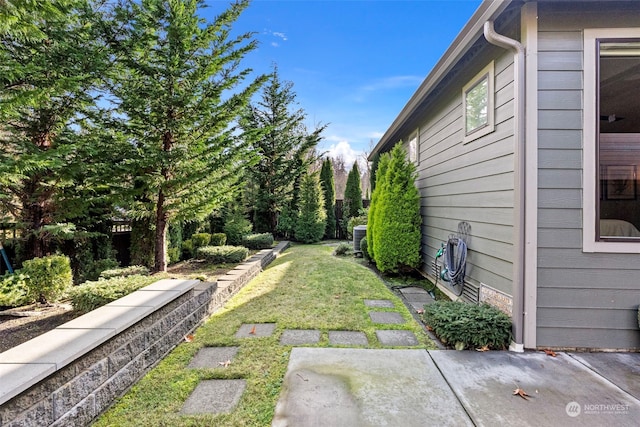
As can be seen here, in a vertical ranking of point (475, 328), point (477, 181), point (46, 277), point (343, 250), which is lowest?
point (343, 250)

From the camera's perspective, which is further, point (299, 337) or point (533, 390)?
point (299, 337)

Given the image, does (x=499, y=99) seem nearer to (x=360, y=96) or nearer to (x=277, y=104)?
(x=277, y=104)

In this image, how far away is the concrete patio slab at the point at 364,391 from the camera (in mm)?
1853

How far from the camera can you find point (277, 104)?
12422 mm

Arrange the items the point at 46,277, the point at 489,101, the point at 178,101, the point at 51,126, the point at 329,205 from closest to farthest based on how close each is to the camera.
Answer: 1. the point at 489,101
2. the point at 46,277
3. the point at 51,126
4. the point at 178,101
5. the point at 329,205

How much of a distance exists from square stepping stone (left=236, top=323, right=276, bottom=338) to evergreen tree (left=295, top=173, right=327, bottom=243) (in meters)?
7.94

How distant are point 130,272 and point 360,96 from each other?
12202 millimetres

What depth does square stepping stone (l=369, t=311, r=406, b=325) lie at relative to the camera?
11.8 feet

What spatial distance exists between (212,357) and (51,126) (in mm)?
3869

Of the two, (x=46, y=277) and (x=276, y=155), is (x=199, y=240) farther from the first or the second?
(x=276, y=155)

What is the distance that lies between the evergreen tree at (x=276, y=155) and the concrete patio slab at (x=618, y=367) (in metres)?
9.88

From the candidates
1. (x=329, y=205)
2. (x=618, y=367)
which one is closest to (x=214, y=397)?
(x=618, y=367)

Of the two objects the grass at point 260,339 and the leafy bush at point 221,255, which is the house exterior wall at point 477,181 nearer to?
the grass at point 260,339

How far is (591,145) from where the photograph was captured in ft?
8.91
